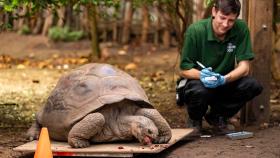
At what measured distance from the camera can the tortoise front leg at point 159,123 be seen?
5.58 metres

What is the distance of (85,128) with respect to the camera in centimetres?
541

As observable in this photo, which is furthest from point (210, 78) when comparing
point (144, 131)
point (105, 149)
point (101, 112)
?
point (105, 149)

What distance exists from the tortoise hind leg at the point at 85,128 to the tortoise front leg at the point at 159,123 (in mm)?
395

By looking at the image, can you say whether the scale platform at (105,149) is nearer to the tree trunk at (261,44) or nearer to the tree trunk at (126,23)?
the tree trunk at (261,44)

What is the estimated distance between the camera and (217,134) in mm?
6445

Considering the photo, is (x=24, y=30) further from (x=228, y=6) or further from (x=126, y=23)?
(x=228, y=6)

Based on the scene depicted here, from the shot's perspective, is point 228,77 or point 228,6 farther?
point 228,77

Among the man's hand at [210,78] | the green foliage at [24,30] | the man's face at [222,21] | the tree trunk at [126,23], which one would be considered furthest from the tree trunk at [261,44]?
the green foliage at [24,30]

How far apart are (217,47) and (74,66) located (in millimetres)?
6965

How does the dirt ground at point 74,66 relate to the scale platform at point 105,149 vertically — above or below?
A: below

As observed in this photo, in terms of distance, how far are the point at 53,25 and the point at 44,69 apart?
5.78m

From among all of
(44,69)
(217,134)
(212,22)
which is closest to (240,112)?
(217,134)

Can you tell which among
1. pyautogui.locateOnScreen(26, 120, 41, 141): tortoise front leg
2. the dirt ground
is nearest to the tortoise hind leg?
the dirt ground

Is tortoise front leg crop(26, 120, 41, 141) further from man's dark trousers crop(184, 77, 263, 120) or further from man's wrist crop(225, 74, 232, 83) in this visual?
man's wrist crop(225, 74, 232, 83)
